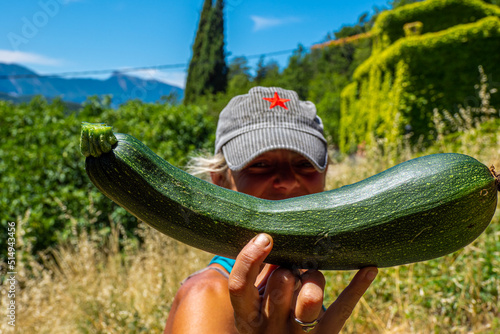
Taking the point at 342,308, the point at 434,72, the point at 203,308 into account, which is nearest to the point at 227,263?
the point at 203,308

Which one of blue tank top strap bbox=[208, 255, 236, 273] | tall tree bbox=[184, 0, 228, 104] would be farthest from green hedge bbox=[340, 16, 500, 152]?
tall tree bbox=[184, 0, 228, 104]

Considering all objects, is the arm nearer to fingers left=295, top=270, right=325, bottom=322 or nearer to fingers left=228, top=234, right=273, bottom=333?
fingers left=228, top=234, right=273, bottom=333

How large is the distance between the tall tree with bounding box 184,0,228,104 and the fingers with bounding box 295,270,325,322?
25273 mm

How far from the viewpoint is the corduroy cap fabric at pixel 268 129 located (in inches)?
71.6

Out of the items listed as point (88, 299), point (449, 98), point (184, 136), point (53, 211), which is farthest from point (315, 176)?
point (449, 98)

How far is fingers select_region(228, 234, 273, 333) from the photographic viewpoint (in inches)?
48.6

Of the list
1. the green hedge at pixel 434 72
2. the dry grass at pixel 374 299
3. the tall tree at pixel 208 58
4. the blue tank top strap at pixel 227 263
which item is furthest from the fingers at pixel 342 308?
the tall tree at pixel 208 58

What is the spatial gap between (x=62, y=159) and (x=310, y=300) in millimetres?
5605

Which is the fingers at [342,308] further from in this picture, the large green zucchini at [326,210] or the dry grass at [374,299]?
the dry grass at [374,299]

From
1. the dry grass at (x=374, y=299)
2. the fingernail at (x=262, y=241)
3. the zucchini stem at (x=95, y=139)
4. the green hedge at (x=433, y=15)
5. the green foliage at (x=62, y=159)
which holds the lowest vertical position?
the dry grass at (x=374, y=299)

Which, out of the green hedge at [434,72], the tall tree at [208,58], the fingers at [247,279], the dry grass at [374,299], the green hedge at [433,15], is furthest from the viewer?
the tall tree at [208,58]

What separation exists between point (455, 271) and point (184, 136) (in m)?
5.31

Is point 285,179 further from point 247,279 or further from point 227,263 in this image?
point 247,279

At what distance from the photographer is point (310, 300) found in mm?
1259
